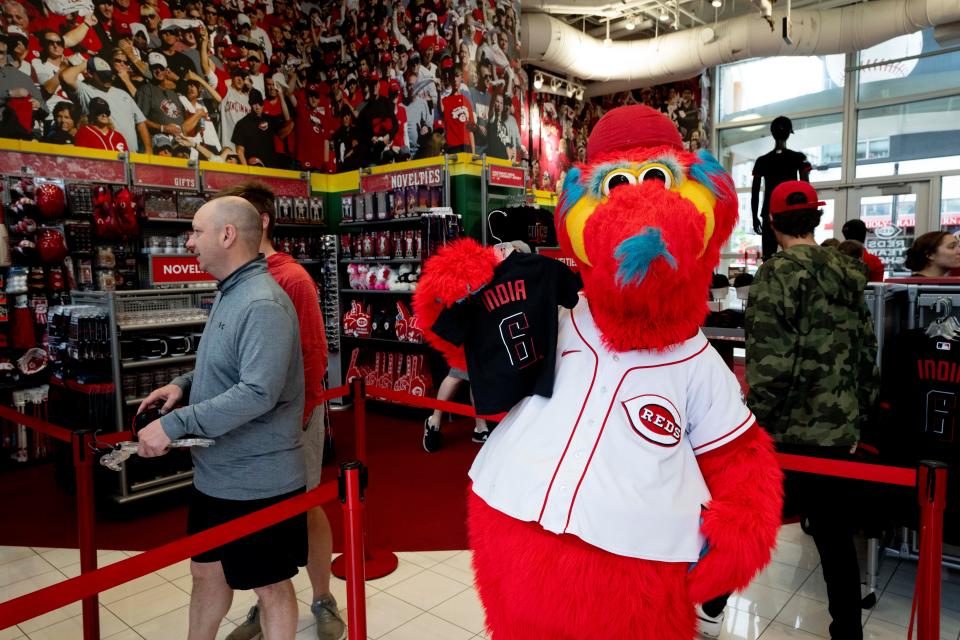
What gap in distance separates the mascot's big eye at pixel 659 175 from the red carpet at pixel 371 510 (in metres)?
2.58

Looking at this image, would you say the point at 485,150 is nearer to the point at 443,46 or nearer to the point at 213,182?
the point at 443,46

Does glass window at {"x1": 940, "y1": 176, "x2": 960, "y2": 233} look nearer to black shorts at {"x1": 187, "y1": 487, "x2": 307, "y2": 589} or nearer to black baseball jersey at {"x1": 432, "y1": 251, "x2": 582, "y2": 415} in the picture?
black baseball jersey at {"x1": 432, "y1": 251, "x2": 582, "y2": 415}

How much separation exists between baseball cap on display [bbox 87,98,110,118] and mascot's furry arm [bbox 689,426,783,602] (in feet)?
19.3

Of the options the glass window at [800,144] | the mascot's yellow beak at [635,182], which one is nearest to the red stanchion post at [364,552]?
the mascot's yellow beak at [635,182]

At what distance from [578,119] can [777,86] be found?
3.30 meters

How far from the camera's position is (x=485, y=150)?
20.9 ft

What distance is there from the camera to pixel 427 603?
2.79m

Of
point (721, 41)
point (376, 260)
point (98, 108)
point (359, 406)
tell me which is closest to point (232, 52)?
point (98, 108)

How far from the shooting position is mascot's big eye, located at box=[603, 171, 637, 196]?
1307 millimetres

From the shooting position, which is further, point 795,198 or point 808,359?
point 795,198

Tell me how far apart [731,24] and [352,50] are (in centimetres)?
469

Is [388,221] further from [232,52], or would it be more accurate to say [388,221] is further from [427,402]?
[427,402]

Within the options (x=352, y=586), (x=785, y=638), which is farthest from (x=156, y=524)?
(x=785, y=638)

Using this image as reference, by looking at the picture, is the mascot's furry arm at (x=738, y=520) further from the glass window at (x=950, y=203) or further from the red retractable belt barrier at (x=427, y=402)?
the glass window at (x=950, y=203)
